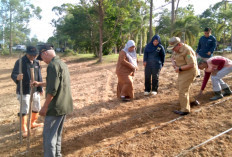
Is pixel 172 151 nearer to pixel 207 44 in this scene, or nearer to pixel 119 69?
pixel 119 69

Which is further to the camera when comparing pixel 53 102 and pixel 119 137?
pixel 119 137

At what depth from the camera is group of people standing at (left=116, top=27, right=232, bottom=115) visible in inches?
154

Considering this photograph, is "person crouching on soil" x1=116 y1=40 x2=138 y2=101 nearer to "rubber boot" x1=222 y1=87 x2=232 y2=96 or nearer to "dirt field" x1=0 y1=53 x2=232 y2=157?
"dirt field" x1=0 y1=53 x2=232 y2=157

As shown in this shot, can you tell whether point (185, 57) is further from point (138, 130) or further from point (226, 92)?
point (226, 92)

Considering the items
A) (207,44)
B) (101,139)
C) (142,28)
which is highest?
(142,28)

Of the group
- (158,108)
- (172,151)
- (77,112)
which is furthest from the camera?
(77,112)

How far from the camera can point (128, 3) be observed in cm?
1667

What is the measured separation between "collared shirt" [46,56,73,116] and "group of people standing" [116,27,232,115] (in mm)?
2334

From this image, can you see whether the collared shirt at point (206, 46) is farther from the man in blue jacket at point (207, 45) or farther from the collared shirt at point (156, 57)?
the collared shirt at point (156, 57)

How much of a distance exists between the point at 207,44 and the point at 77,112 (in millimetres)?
4117

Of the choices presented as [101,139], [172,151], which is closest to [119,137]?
[101,139]

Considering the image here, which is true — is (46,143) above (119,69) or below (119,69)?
below

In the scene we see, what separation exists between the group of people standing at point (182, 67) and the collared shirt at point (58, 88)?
7.66 ft

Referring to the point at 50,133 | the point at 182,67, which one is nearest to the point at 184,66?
the point at 182,67
